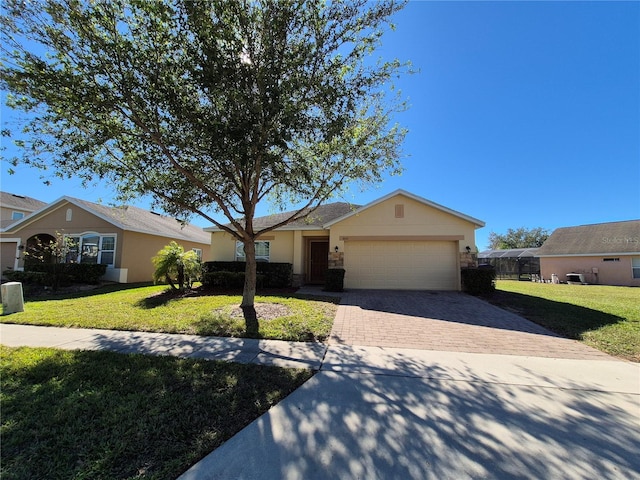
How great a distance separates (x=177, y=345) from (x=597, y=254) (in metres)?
28.1

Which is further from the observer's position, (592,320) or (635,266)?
(635,266)

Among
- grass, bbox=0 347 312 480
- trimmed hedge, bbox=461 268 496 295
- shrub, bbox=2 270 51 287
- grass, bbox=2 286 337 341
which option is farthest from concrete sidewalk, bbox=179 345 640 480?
shrub, bbox=2 270 51 287

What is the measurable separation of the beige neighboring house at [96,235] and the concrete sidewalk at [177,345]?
29.9ft

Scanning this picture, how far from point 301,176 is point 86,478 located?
23.7 ft

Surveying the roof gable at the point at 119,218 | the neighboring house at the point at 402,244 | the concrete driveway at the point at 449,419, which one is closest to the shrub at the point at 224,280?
the roof gable at the point at 119,218

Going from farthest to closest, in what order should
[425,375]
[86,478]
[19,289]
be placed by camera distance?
[19,289] → [425,375] → [86,478]

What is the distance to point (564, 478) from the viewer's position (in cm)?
226

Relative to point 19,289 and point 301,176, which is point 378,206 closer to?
point 301,176

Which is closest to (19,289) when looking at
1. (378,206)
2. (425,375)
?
(425,375)

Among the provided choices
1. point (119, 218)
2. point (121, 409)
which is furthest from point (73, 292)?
point (121, 409)

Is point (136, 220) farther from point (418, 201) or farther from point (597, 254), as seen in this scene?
point (597, 254)

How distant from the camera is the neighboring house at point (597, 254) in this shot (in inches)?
787

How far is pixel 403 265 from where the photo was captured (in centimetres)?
1373

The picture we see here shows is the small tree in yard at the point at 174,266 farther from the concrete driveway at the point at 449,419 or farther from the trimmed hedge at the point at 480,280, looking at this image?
the trimmed hedge at the point at 480,280
